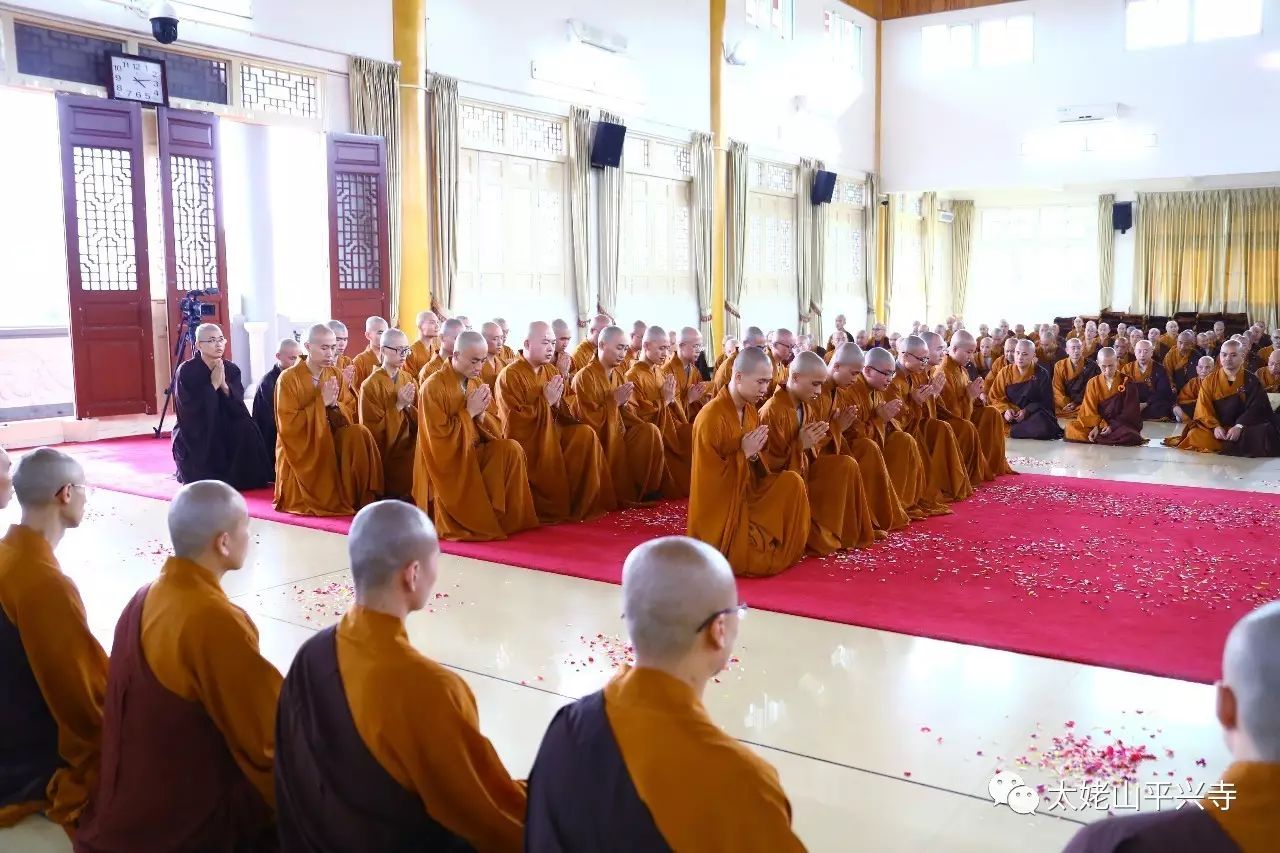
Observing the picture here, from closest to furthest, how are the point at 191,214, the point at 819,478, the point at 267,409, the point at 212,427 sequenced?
the point at 819,478
the point at 212,427
the point at 267,409
the point at 191,214

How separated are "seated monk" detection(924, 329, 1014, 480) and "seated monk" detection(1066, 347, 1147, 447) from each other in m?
2.77

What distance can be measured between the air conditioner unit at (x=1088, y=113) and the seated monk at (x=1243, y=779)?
19615 mm

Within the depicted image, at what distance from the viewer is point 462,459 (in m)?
7.05

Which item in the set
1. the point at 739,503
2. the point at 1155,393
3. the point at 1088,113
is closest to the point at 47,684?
the point at 739,503

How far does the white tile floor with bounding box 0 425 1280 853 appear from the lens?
3225 millimetres

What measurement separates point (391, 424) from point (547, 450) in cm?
136

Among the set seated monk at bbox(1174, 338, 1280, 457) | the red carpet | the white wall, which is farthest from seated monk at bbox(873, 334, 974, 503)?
the white wall

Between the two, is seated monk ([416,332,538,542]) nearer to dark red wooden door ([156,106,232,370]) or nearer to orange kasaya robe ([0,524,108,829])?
orange kasaya robe ([0,524,108,829])

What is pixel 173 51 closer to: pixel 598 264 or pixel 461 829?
pixel 598 264

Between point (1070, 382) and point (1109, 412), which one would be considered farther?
point (1070, 382)

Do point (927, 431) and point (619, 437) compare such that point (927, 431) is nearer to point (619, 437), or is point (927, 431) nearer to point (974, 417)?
point (974, 417)

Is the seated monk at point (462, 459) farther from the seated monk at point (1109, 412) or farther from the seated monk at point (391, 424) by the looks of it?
the seated monk at point (1109, 412)

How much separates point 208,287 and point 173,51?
239 centimetres

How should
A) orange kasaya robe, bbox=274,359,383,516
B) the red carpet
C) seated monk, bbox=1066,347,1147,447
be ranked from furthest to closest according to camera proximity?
seated monk, bbox=1066,347,1147,447, orange kasaya robe, bbox=274,359,383,516, the red carpet
